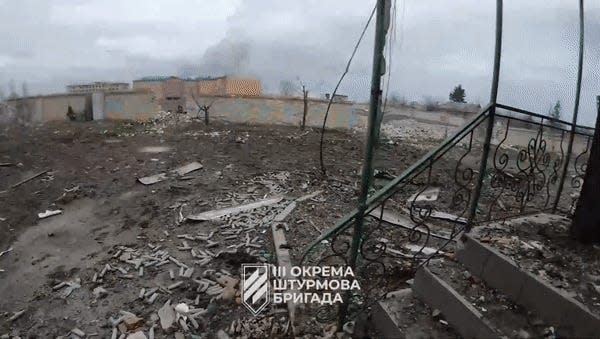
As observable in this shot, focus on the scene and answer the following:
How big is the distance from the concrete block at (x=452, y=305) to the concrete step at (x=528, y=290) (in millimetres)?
325

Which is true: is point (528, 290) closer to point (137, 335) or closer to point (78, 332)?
point (137, 335)

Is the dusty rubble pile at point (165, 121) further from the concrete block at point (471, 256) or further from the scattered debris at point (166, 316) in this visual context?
the concrete block at point (471, 256)

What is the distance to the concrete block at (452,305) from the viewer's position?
1928 mm

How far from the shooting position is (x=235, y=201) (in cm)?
629

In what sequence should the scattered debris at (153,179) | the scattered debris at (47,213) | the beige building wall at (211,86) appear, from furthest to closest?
the beige building wall at (211,86) < the scattered debris at (153,179) < the scattered debris at (47,213)

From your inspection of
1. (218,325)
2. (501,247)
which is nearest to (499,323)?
(501,247)

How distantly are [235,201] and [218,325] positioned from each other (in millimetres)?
3205

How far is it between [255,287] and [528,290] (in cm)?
237

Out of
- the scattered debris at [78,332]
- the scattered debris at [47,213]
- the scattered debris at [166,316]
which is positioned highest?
the scattered debris at [166,316]

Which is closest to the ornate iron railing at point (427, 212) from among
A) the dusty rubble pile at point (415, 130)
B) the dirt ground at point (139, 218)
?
the dirt ground at point (139, 218)

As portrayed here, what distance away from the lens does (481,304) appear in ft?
6.82

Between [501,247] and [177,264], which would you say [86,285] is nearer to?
[177,264]

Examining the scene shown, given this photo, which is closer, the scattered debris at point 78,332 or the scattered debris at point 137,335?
the scattered debris at point 137,335

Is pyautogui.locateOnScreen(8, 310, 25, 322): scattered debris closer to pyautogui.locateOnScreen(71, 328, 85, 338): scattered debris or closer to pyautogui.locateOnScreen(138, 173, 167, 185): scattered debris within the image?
pyautogui.locateOnScreen(71, 328, 85, 338): scattered debris
